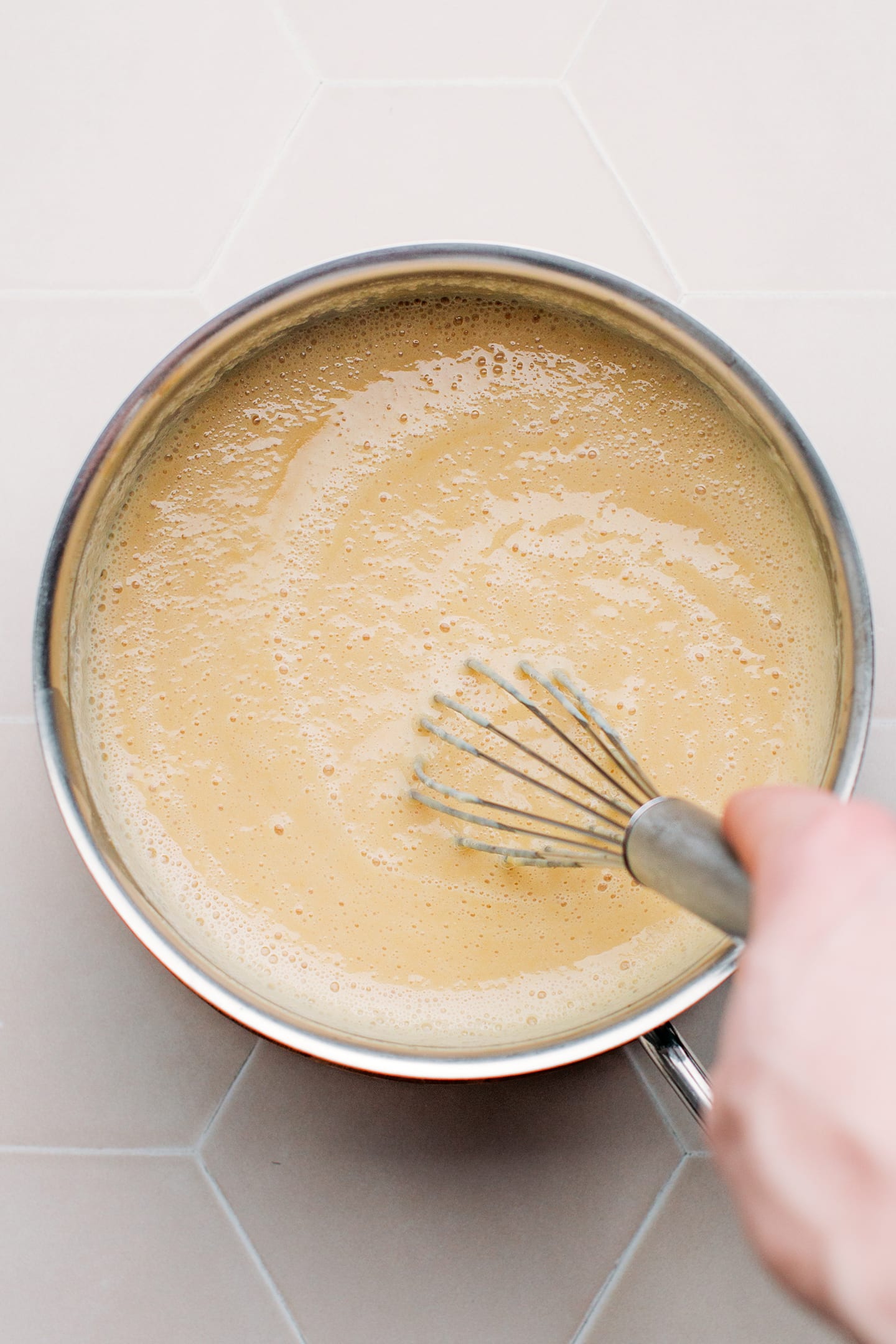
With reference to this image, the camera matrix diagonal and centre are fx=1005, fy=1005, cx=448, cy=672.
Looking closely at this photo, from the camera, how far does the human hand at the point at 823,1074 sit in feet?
0.74

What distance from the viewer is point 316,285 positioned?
0.51 meters

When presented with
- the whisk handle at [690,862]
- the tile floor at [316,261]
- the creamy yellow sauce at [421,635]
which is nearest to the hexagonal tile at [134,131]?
the tile floor at [316,261]

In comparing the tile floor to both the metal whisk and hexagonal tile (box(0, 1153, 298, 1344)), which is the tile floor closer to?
hexagonal tile (box(0, 1153, 298, 1344))

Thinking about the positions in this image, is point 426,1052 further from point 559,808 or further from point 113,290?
point 113,290

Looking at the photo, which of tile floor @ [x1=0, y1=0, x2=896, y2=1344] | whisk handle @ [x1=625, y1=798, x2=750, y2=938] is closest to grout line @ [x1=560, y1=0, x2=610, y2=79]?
tile floor @ [x1=0, y1=0, x2=896, y2=1344]

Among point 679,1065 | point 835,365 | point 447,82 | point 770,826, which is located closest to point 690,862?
point 770,826

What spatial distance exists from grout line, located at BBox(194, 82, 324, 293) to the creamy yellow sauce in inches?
4.7

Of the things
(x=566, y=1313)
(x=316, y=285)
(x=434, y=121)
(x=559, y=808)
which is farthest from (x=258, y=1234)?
(x=434, y=121)

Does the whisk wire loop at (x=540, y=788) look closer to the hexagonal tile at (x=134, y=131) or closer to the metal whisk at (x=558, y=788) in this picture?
the metal whisk at (x=558, y=788)

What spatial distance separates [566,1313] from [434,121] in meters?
0.74

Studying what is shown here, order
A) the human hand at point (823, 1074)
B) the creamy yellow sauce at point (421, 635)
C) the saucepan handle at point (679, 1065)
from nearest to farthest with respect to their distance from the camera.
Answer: the human hand at point (823, 1074) < the saucepan handle at point (679, 1065) < the creamy yellow sauce at point (421, 635)

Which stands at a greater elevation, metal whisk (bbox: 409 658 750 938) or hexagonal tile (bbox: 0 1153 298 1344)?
metal whisk (bbox: 409 658 750 938)

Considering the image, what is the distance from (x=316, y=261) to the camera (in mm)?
635

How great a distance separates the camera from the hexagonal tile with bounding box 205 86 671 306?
0.63 m
